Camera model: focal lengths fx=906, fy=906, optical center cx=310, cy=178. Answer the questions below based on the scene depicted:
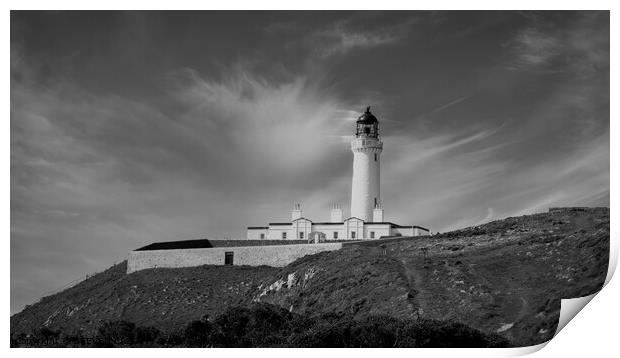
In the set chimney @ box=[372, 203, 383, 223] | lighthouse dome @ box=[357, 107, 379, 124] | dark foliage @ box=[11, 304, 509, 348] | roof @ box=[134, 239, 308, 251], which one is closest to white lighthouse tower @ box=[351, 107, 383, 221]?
lighthouse dome @ box=[357, 107, 379, 124]

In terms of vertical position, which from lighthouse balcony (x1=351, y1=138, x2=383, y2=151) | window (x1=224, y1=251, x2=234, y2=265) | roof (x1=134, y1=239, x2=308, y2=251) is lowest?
window (x1=224, y1=251, x2=234, y2=265)

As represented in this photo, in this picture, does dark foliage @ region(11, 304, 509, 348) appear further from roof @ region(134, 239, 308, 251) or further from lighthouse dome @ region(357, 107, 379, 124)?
lighthouse dome @ region(357, 107, 379, 124)

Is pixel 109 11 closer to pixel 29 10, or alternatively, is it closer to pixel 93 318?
pixel 29 10

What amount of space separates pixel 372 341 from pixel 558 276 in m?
9.41

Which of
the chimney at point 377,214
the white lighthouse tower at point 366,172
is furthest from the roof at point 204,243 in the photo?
the chimney at point 377,214

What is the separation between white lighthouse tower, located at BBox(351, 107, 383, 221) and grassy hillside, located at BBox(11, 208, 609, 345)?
8.09 metres

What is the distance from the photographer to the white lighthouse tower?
56156 mm

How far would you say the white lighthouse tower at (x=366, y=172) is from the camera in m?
56.2

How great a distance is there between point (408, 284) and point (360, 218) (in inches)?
800

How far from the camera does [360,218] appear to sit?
56312 mm

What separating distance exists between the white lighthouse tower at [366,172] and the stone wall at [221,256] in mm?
8084

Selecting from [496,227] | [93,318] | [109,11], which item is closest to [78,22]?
[109,11]

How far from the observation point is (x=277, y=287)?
44.3m

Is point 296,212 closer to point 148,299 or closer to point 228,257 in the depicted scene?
point 228,257
